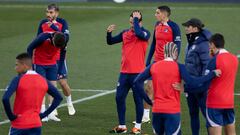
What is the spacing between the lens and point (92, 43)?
3228 centimetres

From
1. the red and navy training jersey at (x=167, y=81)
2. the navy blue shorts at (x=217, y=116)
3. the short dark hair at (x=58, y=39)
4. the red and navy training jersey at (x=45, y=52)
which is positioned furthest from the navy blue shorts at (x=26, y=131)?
the red and navy training jersey at (x=45, y=52)

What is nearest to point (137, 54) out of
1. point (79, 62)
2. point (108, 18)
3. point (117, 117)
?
point (117, 117)

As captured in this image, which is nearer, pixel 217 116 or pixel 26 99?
pixel 26 99

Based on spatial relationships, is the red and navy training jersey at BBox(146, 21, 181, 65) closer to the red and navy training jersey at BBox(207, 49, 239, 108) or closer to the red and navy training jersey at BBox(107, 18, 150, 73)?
the red and navy training jersey at BBox(107, 18, 150, 73)

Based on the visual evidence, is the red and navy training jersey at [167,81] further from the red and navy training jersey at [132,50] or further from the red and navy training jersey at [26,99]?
the red and navy training jersey at [132,50]

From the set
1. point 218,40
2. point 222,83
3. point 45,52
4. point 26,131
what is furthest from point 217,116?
point 45,52

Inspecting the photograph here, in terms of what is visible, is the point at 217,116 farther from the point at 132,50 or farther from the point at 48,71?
the point at 48,71

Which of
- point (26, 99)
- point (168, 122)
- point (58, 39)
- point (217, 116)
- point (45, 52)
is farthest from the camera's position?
point (45, 52)

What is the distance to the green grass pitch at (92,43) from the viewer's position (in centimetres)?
1798

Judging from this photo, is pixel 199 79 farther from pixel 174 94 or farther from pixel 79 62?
pixel 79 62

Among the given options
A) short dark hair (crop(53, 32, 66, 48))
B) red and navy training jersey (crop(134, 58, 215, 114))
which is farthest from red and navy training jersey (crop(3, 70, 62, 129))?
short dark hair (crop(53, 32, 66, 48))

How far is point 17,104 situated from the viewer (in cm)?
1250

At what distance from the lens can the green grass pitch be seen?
1798cm

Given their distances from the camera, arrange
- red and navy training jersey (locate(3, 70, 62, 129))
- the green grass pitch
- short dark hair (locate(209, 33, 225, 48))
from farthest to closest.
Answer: the green grass pitch → short dark hair (locate(209, 33, 225, 48)) → red and navy training jersey (locate(3, 70, 62, 129))
